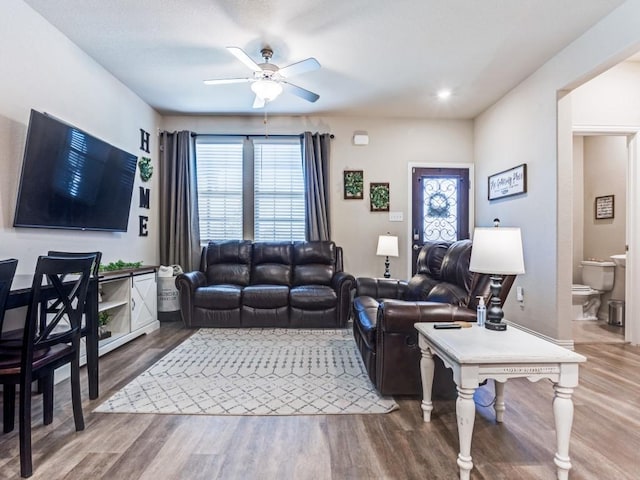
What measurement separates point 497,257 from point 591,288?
12.0 feet

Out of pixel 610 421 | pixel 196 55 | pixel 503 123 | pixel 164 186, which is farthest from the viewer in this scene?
pixel 164 186

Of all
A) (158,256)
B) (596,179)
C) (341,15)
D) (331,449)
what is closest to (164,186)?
(158,256)

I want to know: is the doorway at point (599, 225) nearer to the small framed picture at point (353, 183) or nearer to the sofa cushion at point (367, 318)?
the small framed picture at point (353, 183)

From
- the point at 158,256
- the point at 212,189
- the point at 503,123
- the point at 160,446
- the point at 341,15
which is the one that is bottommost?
the point at 160,446

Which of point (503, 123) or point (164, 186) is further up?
point (503, 123)

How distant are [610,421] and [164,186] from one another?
506 centimetres

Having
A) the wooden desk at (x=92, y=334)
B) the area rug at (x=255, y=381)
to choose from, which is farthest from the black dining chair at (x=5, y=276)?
the area rug at (x=255, y=381)

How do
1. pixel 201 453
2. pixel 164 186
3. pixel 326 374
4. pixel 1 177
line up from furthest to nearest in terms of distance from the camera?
pixel 164 186
pixel 326 374
pixel 1 177
pixel 201 453

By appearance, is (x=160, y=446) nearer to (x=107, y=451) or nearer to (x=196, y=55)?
(x=107, y=451)

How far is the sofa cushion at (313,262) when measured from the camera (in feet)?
14.0

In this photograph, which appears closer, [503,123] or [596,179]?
[503,123]

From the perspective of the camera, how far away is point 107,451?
1628mm

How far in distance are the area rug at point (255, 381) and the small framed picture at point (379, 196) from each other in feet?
6.94

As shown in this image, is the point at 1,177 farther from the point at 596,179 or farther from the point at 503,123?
the point at 596,179
